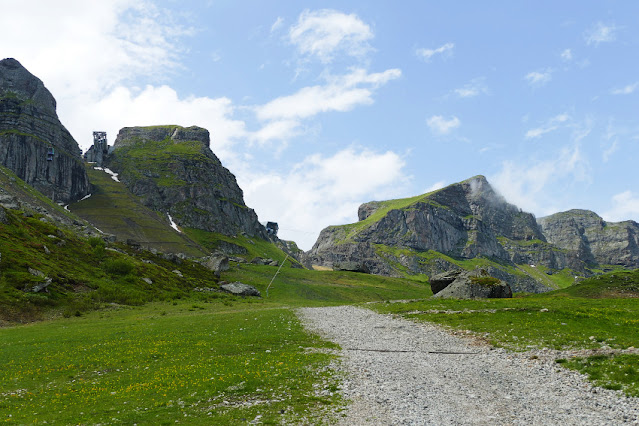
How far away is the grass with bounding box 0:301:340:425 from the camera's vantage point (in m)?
17.3

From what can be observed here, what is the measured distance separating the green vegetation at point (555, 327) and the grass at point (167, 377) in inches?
548

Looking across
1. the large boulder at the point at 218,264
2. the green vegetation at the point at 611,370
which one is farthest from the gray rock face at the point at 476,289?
the large boulder at the point at 218,264

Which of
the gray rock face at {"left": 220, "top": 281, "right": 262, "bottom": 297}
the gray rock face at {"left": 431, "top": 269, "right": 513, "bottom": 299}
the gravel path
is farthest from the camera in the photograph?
the gray rock face at {"left": 220, "top": 281, "right": 262, "bottom": 297}

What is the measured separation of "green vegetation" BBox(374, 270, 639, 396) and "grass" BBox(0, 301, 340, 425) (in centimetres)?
1391

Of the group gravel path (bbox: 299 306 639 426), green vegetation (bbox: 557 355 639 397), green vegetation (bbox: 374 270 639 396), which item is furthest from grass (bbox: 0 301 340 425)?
green vegetation (bbox: 374 270 639 396)

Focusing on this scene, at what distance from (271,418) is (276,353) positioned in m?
13.1

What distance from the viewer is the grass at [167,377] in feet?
56.7

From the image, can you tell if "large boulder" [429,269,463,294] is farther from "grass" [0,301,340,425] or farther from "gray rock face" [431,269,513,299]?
"grass" [0,301,340,425]

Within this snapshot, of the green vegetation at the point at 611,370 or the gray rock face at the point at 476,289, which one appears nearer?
the green vegetation at the point at 611,370

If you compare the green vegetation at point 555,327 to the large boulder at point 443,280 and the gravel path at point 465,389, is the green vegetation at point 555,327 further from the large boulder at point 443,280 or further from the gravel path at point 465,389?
the large boulder at point 443,280

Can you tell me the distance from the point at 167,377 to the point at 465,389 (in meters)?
16.3

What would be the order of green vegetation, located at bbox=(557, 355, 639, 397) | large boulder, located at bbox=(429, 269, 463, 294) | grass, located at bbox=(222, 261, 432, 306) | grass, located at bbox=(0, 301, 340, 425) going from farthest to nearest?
grass, located at bbox=(222, 261, 432, 306)
large boulder, located at bbox=(429, 269, 463, 294)
green vegetation, located at bbox=(557, 355, 639, 397)
grass, located at bbox=(0, 301, 340, 425)

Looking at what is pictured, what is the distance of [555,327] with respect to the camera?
109 ft

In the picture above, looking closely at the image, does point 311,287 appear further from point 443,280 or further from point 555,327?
point 555,327
